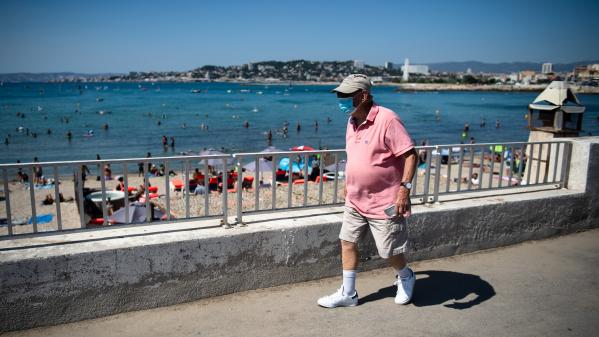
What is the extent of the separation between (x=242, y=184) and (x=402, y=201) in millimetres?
5383

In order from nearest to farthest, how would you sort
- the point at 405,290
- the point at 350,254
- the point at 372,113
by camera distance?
1. the point at 372,113
2. the point at 350,254
3. the point at 405,290

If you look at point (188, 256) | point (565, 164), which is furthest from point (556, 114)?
point (188, 256)

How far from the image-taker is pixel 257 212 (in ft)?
15.0

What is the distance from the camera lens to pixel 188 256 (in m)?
3.98

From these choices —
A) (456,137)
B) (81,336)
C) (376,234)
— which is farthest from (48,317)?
(456,137)

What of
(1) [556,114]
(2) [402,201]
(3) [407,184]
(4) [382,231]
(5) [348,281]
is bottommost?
(5) [348,281]

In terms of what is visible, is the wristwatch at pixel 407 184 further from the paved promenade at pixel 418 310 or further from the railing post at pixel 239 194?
Answer: the railing post at pixel 239 194

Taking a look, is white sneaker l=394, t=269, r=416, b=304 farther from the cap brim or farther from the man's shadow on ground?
the cap brim

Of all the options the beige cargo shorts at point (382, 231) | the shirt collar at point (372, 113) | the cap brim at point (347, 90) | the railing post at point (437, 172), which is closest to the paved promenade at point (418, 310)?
the beige cargo shorts at point (382, 231)

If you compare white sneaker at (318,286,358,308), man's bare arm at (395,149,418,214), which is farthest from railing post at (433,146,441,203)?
white sneaker at (318,286,358,308)

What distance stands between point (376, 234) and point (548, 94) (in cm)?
638

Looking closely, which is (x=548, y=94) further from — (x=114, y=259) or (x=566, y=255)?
(x=114, y=259)

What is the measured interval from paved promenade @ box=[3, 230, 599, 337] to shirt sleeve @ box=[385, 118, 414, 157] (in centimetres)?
147

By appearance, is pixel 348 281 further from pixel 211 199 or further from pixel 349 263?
pixel 211 199
